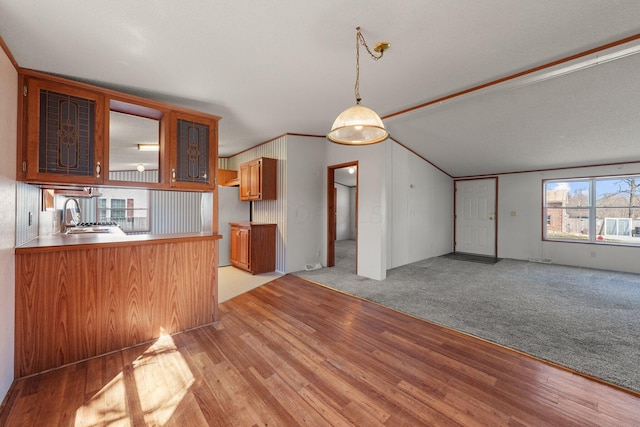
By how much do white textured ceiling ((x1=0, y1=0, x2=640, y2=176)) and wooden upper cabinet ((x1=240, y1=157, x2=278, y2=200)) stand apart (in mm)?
999

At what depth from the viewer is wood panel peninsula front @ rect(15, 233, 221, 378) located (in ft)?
6.31

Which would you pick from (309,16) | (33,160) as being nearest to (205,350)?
(33,160)

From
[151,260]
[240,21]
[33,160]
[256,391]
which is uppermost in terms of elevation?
[240,21]

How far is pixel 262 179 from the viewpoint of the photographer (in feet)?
16.0

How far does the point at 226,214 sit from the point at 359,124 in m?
4.43

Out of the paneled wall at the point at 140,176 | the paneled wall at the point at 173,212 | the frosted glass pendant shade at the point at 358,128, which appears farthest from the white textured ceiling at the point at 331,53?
the paneled wall at the point at 173,212

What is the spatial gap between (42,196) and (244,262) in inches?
114

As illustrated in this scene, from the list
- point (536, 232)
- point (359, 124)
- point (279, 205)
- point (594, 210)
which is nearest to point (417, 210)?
point (536, 232)

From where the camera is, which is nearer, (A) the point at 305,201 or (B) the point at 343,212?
(A) the point at 305,201

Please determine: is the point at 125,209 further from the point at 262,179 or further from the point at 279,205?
the point at 279,205

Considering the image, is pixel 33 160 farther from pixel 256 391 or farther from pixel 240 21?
pixel 256 391

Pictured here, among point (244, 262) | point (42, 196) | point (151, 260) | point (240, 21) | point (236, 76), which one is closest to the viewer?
point (240, 21)

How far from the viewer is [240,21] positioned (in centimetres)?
185

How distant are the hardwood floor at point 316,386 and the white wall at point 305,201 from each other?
2.43m
